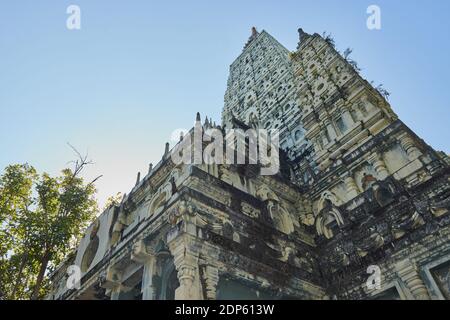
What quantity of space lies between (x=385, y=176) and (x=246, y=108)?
24.1 metres

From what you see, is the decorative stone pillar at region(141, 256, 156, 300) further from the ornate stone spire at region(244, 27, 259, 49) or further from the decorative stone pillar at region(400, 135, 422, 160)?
the ornate stone spire at region(244, 27, 259, 49)

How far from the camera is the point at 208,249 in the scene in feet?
37.5

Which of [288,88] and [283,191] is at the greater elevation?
[288,88]

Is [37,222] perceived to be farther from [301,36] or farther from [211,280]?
[301,36]

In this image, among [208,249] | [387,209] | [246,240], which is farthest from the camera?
[387,209]

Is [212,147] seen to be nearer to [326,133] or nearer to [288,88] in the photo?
[326,133]

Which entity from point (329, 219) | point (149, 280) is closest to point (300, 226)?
point (329, 219)

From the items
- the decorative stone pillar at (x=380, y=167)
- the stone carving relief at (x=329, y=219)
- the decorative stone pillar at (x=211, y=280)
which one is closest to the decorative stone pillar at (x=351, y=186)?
the stone carving relief at (x=329, y=219)

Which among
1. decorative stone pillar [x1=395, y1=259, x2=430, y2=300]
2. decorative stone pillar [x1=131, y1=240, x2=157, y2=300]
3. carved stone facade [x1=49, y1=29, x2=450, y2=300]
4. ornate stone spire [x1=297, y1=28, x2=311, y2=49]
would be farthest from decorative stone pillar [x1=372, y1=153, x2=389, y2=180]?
ornate stone spire [x1=297, y1=28, x2=311, y2=49]

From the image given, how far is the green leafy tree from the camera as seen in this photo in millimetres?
20547

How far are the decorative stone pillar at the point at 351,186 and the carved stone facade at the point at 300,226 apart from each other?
57mm

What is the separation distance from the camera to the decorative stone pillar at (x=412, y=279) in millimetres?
11562
